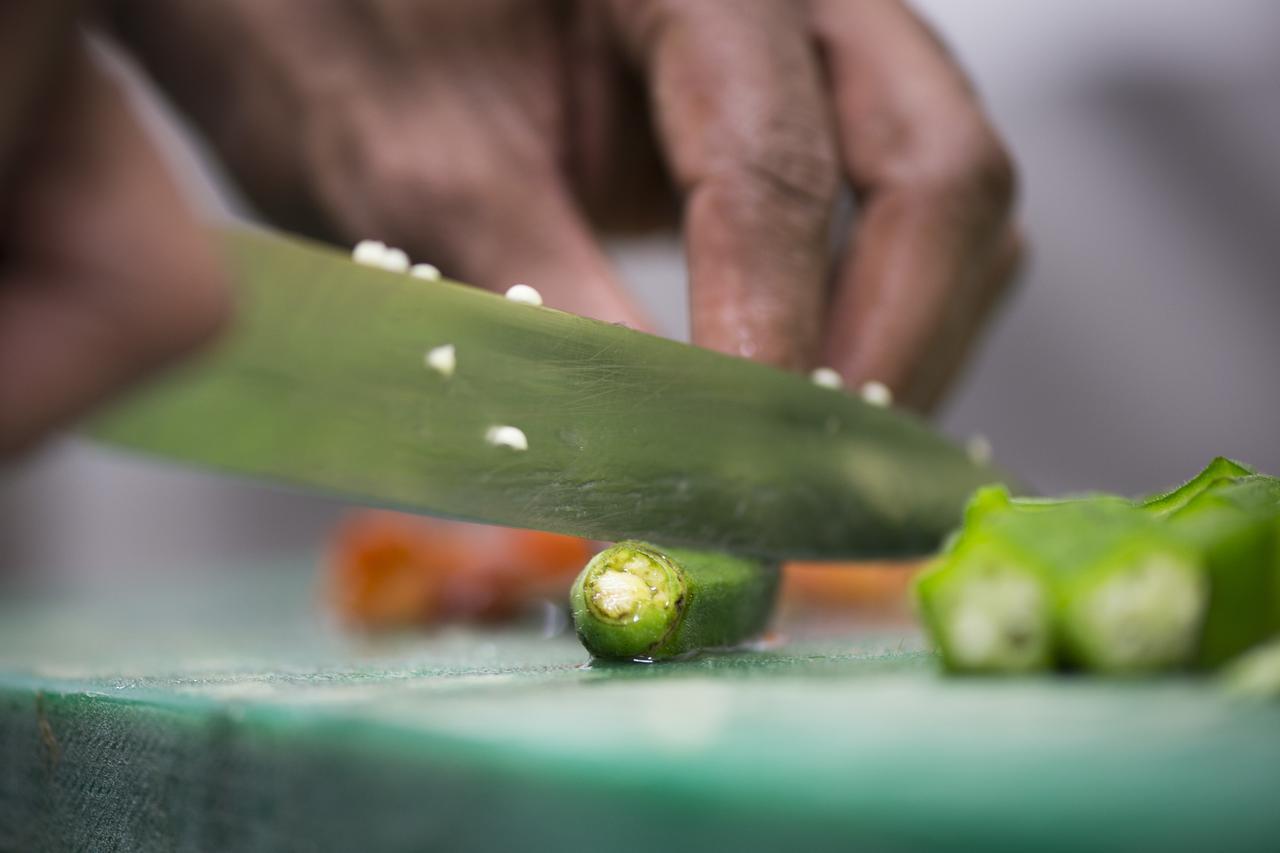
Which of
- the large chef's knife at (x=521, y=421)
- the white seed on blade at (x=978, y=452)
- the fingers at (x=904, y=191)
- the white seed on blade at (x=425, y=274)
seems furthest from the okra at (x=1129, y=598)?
the fingers at (x=904, y=191)

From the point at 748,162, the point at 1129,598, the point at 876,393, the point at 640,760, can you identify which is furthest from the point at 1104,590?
the point at 748,162

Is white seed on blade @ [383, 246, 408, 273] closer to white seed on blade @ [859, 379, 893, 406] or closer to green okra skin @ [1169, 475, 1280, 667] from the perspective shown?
white seed on blade @ [859, 379, 893, 406]

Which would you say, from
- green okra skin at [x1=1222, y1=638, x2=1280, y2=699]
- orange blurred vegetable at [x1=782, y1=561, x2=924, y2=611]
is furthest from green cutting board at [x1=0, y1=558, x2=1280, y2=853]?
orange blurred vegetable at [x1=782, y1=561, x2=924, y2=611]

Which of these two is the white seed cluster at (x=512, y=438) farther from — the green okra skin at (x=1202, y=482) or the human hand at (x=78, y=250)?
the human hand at (x=78, y=250)

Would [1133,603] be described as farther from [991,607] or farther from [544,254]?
[544,254]

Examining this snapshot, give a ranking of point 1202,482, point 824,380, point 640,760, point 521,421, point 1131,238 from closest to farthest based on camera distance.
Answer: point 640,760 < point 1202,482 < point 521,421 < point 824,380 < point 1131,238

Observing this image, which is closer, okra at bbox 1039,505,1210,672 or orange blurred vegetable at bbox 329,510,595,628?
okra at bbox 1039,505,1210,672
